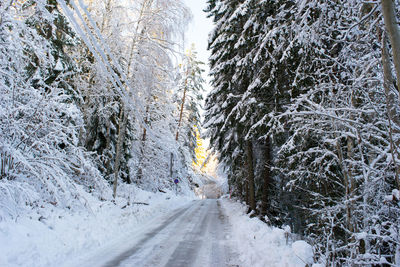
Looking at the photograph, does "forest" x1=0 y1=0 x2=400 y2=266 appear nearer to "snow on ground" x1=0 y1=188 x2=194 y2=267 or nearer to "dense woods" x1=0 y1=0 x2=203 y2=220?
"dense woods" x1=0 y1=0 x2=203 y2=220

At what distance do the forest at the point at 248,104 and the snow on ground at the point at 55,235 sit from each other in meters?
0.45

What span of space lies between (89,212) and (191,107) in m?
23.0

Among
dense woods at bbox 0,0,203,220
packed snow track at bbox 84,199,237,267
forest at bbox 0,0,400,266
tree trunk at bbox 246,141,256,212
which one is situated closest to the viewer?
forest at bbox 0,0,400,266

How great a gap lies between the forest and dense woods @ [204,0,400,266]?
2.6 inches

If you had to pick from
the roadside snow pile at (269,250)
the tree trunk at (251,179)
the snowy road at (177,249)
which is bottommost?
the snowy road at (177,249)

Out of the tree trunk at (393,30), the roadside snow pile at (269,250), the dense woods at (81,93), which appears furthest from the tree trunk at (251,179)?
the tree trunk at (393,30)

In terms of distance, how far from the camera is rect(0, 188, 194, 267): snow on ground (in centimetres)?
439

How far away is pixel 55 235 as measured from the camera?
553cm

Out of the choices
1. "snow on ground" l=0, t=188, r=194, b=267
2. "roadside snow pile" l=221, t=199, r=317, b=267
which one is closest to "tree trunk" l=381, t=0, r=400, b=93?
"roadside snow pile" l=221, t=199, r=317, b=267

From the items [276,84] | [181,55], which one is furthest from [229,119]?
[181,55]

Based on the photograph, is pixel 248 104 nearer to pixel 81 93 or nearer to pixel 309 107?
pixel 309 107

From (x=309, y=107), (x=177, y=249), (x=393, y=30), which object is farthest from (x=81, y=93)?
(x=393, y=30)

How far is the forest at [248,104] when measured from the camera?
3891 millimetres

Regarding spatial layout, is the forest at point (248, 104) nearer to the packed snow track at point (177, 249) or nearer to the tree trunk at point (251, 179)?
the tree trunk at point (251, 179)
